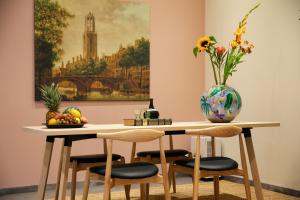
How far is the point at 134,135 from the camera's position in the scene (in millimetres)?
2785

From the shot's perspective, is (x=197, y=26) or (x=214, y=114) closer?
(x=214, y=114)

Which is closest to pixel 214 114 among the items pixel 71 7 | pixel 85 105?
pixel 85 105

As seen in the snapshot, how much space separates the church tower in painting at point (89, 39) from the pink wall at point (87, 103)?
20.5 inches

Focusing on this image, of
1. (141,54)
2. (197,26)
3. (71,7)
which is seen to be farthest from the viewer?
(197,26)

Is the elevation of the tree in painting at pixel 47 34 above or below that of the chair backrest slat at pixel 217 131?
above

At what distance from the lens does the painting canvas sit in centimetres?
467

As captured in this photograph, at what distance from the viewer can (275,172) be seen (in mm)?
4523

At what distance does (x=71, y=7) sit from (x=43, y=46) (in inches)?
20.2

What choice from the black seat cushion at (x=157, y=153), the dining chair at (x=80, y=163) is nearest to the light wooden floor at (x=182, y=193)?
the black seat cushion at (x=157, y=153)

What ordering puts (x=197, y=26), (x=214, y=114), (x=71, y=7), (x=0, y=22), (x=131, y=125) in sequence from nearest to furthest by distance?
(x=131, y=125)
(x=214, y=114)
(x=0, y=22)
(x=71, y=7)
(x=197, y=26)

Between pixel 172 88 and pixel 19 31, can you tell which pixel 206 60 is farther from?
pixel 19 31

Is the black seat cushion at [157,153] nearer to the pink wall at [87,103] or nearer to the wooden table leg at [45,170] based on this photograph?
the wooden table leg at [45,170]

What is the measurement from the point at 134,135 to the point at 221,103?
3.42 ft

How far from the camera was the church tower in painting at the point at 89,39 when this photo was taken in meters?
4.87
